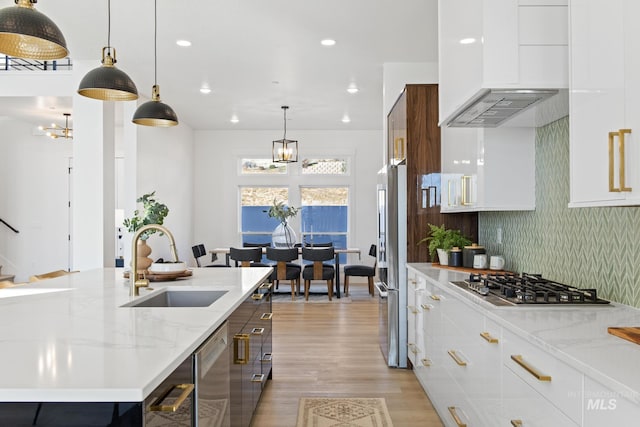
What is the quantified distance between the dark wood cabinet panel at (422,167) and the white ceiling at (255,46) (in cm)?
74

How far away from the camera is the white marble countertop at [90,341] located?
1.14 meters

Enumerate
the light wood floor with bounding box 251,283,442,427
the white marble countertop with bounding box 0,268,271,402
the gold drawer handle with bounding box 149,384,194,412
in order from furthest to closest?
the light wood floor with bounding box 251,283,442,427 → the gold drawer handle with bounding box 149,384,194,412 → the white marble countertop with bounding box 0,268,271,402

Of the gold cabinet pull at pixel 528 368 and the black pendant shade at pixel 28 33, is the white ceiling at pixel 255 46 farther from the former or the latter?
the gold cabinet pull at pixel 528 368

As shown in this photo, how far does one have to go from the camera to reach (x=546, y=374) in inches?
58.9

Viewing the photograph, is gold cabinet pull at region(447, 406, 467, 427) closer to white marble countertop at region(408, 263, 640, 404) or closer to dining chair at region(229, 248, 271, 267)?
white marble countertop at region(408, 263, 640, 404)

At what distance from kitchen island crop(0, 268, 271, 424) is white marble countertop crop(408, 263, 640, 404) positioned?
1.07 meters

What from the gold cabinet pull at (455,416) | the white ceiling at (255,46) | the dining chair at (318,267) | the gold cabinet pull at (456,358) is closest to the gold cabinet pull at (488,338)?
the gold cabinet pull at (456,358)

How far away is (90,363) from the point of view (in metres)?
1.32

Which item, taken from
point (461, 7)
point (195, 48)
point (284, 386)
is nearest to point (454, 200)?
point (461, 7)

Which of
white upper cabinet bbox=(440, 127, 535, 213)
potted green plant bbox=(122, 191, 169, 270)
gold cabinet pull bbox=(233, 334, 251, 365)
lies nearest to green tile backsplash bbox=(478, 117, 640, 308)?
white upper cabinet bbox=(440, 127, 535, 213)

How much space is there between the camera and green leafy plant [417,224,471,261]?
3930 millimetres

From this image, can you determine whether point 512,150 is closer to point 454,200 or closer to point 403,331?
point 454,200

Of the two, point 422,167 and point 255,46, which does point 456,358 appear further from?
point 255,46

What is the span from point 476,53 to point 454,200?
5.02 ft
